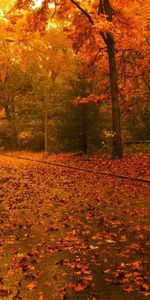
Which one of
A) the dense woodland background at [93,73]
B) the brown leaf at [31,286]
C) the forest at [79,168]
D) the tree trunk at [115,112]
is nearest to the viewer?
the brown leaf at [31,286]

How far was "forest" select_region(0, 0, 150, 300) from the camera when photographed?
6305 millimetres

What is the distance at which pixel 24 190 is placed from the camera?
15102 mm

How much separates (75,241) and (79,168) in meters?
13.6

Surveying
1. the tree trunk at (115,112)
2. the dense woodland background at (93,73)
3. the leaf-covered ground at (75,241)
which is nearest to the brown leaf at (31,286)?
the leaf-covered ground at (75,241)

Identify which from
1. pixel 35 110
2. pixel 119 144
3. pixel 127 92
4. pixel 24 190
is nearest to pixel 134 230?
pixel 24 190

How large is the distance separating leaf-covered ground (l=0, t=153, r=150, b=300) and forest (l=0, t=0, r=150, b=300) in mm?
24

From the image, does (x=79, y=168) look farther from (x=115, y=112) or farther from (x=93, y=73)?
(x=93, y=73)

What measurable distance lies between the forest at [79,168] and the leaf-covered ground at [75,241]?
0.02 metres

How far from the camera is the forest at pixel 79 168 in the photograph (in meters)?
6.30

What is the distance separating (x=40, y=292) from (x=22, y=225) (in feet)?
13.4

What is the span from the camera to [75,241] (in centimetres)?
809

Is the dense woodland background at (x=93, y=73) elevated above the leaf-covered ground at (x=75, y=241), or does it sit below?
above

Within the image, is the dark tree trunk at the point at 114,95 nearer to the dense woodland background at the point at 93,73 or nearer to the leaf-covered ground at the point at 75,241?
the dense woodland background at the point at 93,73

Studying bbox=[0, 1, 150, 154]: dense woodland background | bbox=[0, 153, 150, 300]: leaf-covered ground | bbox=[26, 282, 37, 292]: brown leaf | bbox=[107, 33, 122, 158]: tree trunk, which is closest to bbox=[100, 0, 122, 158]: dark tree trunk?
bbox=[107, 33, 122, 158]: tree trunk
